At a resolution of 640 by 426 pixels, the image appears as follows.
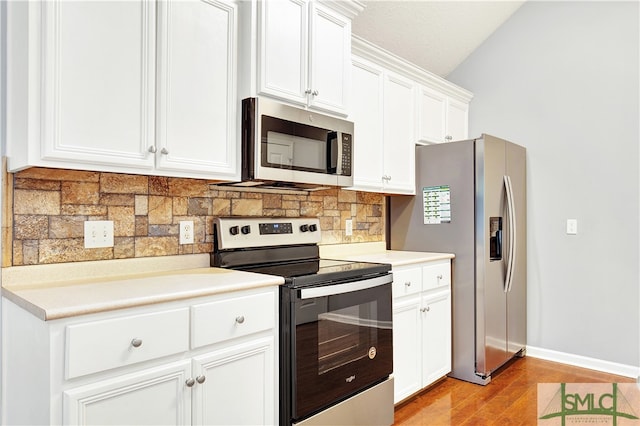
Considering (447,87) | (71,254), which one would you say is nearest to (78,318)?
(71,254)

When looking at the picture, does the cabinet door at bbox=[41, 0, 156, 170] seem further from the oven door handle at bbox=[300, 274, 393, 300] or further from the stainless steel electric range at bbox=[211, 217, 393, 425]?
the oven door handle at bbox=[300, 274, 393, 300]

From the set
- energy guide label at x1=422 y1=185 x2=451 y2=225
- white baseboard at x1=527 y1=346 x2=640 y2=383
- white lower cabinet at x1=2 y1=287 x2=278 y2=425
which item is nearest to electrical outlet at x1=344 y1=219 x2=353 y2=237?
energy guide label at x1=422 y1=185 x2=451 y2=225

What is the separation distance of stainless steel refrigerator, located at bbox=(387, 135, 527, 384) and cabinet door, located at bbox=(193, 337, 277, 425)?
1737mm

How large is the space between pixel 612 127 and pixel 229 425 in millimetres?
3421

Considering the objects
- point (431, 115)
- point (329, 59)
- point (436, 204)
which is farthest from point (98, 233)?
point (431, 115)

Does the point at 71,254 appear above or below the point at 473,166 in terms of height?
below

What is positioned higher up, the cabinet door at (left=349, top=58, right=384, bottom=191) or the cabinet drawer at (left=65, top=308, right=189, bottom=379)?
the cabinet door at (left=349, top=58, right=384, bottom=191)

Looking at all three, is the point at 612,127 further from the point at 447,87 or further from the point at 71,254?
the point at 71,254

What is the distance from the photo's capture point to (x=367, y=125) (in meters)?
2.92

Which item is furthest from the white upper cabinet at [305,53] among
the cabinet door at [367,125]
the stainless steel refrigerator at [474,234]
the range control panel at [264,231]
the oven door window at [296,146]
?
the stainless steel refrigerator at [474,234]

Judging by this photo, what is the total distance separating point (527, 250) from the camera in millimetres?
3771

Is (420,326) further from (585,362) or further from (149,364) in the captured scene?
(149,364)

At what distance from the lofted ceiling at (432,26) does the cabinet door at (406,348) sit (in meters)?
2.04

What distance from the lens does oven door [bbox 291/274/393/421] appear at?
6.36 ft
